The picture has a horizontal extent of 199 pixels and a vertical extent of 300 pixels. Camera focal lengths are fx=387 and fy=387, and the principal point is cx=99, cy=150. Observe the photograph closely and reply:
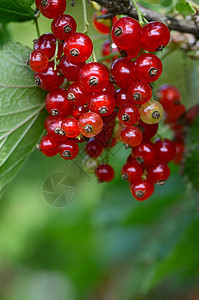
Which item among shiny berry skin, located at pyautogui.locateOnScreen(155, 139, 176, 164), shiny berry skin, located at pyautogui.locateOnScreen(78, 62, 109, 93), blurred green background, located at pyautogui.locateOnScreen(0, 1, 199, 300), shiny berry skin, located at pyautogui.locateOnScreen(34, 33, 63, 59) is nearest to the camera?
shiny berry skin, located at pyautogui.locateOnScreen(78, 62, 109, 93)

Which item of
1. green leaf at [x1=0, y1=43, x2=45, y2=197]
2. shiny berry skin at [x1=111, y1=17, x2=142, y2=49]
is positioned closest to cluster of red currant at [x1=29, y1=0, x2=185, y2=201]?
shiny berry skin at [x1=111, y1=17, x2=142, y2=49]

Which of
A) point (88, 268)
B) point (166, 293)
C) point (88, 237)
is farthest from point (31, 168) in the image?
point (166, 293)

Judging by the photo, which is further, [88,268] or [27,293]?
[27,293]

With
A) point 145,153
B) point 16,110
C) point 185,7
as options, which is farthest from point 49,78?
point 185,7

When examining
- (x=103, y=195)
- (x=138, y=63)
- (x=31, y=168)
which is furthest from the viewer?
(x=31, y=168)

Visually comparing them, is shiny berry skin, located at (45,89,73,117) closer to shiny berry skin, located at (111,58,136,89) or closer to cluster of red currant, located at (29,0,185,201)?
cluster of red currant, located at (29,0,185,201)

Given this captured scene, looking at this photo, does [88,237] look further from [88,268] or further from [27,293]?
[27,293]
